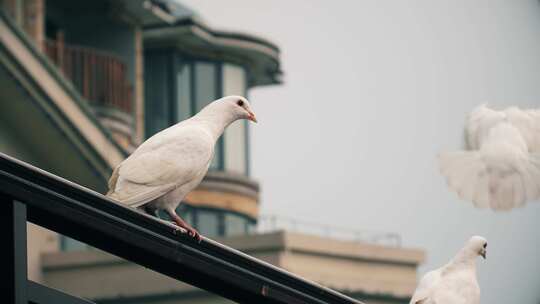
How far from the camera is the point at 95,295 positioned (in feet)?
116

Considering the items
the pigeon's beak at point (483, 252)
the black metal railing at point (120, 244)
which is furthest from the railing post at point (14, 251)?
the pigeon's beak at point (483, 252)

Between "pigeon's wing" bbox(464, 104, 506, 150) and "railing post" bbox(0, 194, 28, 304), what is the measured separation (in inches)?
512

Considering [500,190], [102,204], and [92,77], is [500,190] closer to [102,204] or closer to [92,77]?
[102,204]

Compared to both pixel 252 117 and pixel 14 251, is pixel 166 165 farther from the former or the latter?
pixel 14 251

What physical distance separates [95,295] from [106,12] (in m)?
10.8

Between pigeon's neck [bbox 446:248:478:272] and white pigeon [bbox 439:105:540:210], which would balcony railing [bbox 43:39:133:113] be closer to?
white pigeon [bbox 439:105:540:210]

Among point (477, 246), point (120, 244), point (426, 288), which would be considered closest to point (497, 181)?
point (477, 246)

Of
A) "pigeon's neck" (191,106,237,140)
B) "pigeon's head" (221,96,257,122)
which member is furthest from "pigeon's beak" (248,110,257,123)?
"pigeon's neck" (191,106,237,140)

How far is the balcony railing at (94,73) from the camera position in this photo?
4044cm

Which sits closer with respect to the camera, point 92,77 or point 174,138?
point 174,138

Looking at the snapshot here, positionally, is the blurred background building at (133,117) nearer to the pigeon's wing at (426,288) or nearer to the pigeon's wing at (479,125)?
the pigeon's wing at (479,125)

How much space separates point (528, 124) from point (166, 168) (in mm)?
8958

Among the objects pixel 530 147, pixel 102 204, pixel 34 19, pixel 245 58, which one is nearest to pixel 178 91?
pixel 245 58

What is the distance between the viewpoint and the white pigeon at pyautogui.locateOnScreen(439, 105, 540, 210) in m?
17.2
